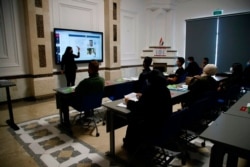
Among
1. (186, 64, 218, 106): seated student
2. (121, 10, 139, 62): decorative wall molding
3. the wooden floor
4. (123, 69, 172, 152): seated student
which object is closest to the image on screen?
(121, 10, 139, 62): decorative wall molding

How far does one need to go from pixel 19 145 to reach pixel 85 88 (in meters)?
1.21

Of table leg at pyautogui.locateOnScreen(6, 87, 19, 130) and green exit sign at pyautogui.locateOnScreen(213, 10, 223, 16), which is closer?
table leg at pyautogui.locateOnScreen(6, 87, 19, 130)

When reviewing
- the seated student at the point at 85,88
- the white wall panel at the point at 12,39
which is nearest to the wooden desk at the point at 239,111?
the seated student at the point at 85,88

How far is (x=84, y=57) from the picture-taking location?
18.8 ft

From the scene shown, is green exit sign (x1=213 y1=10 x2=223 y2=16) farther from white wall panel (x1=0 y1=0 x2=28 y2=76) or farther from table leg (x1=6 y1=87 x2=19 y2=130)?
table leg (x1=6 y1=87 x2=19 y2=130)

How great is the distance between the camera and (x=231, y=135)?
4.22ft

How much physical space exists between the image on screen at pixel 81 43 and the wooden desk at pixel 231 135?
4.58 m

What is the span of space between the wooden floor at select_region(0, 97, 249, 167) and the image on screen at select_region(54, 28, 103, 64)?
1.60 meters

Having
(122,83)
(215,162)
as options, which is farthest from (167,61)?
(215,162)

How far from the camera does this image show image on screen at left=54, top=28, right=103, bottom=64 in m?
5.06

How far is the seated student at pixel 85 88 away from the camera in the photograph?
8.91 ft

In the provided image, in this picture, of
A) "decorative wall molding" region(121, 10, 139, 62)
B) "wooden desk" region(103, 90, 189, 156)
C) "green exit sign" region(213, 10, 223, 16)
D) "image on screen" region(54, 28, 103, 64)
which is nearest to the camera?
"wooden desk" region(103, 90, 189, 156)

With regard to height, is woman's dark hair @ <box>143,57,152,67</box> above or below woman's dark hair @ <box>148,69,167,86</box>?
above

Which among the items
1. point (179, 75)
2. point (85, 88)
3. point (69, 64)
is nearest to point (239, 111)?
point (85, 88)
